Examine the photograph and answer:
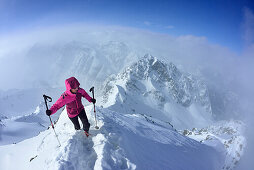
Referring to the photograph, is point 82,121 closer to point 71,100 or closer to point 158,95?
point 71,100

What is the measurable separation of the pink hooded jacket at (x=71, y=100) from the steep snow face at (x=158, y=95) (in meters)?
115

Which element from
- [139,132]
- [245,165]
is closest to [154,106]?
[245,165]

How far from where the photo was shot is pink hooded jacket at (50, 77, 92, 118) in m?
8.12

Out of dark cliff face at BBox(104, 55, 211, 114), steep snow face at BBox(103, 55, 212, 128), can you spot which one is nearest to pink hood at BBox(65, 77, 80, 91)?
steep snow face at BBox(103, 55, 212, 128)

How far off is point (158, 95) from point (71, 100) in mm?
159756

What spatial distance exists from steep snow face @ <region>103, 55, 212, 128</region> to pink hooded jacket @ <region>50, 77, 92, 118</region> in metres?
115

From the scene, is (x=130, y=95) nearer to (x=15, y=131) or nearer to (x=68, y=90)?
(x=15, y=131)

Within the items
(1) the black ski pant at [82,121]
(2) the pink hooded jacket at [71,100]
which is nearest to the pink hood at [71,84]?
(2) the pink hooded jacket at [71,100]

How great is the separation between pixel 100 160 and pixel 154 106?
501ft

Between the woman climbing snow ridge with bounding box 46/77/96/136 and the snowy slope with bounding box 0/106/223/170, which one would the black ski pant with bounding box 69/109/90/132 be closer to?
the woman climbing snow ridge with bounding box 46/77/96/136

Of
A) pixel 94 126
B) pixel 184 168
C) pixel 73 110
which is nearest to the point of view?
pixel 73 110

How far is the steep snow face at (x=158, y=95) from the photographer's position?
142875 millimetres

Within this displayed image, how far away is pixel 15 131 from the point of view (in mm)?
92312

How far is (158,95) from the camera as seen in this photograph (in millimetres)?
164625
